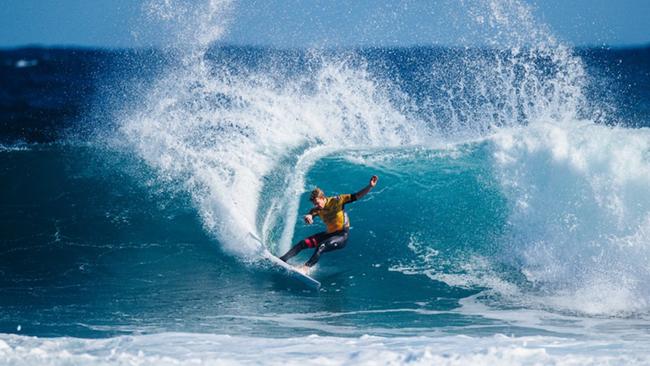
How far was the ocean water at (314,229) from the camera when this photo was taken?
7.65 m

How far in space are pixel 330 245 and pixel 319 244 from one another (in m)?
0.16

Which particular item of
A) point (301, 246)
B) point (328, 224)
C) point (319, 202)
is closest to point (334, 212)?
point (328, 224)

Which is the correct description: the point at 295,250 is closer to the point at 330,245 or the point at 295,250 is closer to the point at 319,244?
the point at 319,244

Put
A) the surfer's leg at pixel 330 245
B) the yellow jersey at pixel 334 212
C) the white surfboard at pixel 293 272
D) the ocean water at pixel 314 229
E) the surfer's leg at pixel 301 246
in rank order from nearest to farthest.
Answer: the ocean water at pixel 314 229, the white surfboard at pixel 293 272, the surfer's leg at pixel 330 245, the surfer's leg at pixel 301 246, the yellow jersey at pixel 334 212

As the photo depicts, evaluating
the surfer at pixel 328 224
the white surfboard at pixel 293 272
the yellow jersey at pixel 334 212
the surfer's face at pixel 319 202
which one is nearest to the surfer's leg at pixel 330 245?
the surfer at pixel 328 224

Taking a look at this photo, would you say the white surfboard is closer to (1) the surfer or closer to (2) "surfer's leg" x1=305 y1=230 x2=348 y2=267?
(1) the surfer

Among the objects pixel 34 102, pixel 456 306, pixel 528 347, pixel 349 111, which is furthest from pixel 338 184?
pixel 34 102

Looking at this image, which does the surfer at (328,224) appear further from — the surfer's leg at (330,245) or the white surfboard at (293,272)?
the white surfboard at (293,272)

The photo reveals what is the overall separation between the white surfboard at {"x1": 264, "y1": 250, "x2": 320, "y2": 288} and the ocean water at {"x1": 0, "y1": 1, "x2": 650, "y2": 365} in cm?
11

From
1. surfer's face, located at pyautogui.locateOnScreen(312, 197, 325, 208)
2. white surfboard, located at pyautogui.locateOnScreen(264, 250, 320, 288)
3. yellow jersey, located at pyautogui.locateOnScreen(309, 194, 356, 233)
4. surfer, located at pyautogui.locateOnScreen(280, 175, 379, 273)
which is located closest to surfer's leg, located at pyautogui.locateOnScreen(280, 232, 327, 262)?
surfer, located at pyautogui.locateOnScreen(280, 175, 379, 273)

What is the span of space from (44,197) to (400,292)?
285 inches

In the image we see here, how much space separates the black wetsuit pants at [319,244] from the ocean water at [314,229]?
1.09ft

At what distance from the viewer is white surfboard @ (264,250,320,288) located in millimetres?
9594

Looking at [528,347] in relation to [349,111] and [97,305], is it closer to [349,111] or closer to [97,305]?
[97,305]
